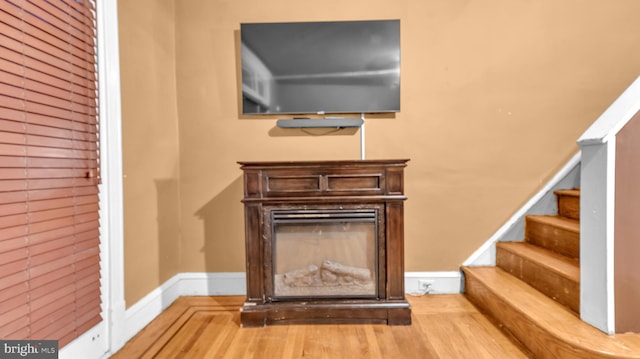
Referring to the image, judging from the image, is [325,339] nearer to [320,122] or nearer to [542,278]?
[542,278]

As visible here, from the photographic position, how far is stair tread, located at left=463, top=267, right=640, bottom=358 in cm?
135

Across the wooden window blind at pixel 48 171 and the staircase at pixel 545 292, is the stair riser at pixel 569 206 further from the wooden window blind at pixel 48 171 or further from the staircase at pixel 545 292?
the wooden window blind at pixel 48 171

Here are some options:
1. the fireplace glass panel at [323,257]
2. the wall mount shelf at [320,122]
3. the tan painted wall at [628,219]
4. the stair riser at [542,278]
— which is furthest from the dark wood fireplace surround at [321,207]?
the tan painted wall at [628,219]

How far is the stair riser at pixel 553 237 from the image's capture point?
6.55ft

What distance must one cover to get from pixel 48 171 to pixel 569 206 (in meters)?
3.09

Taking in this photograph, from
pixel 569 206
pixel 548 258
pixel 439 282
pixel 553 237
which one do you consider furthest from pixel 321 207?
pixel 569 206

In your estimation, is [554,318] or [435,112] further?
[435,112]

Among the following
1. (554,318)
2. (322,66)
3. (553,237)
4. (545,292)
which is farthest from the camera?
(322,66)

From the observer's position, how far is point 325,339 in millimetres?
1874

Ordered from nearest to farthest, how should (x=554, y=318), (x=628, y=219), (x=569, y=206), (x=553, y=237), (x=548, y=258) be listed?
(x=628, y=219) < (x=554, y=318) < (x=548, y=258) < (x=553, y=237) < (x=569, y=206)

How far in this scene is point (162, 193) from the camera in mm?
2330

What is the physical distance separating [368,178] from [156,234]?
59.6 inches

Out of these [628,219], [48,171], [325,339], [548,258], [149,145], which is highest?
[149,145]

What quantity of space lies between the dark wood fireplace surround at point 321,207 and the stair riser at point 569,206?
1259 millimetres
